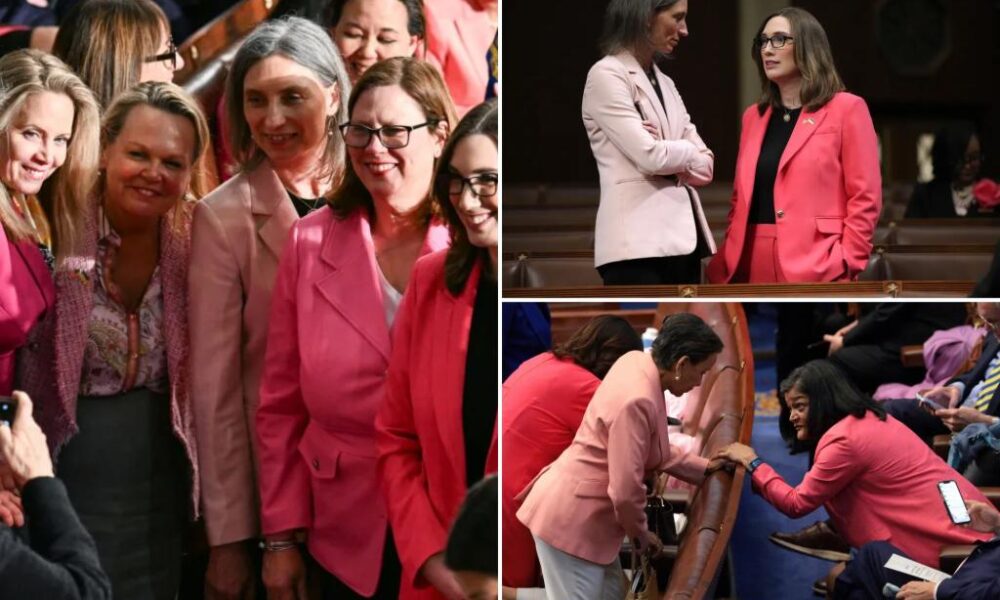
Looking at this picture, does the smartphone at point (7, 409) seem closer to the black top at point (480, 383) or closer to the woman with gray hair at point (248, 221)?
the woman with gray hair at point (248, 221)

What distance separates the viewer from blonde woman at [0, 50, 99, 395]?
296 centimetres

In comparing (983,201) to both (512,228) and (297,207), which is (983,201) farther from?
(297,207)

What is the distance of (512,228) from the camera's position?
309 centimetres

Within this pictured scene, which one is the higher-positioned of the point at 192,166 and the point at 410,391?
the point at 192,166

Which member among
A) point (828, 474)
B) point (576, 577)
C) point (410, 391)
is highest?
point (410, 391)

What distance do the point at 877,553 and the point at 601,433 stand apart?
67 cm

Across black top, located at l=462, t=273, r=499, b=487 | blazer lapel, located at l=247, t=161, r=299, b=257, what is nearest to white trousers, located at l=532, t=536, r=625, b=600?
black top, located at l=462, t=273, r=499, b=487

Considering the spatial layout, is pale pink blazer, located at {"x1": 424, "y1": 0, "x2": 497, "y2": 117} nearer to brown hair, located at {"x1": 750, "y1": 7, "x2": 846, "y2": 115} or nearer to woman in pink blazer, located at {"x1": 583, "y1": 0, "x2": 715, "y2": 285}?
woman in pink blazer, located at {"x1": 583, "y1": 0, "x2": 715, "y2": 285}

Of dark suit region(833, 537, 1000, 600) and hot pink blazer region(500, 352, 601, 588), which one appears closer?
dark suit region(833, 537, 1000, 600)

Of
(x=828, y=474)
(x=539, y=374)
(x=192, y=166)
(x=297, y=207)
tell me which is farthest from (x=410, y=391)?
(x=828, y=474)

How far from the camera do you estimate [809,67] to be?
300cm

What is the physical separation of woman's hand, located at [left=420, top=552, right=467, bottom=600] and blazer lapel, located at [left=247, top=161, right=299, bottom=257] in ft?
2.55

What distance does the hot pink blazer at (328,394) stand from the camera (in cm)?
298

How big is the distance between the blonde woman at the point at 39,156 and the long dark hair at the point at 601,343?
1163 millimetres
